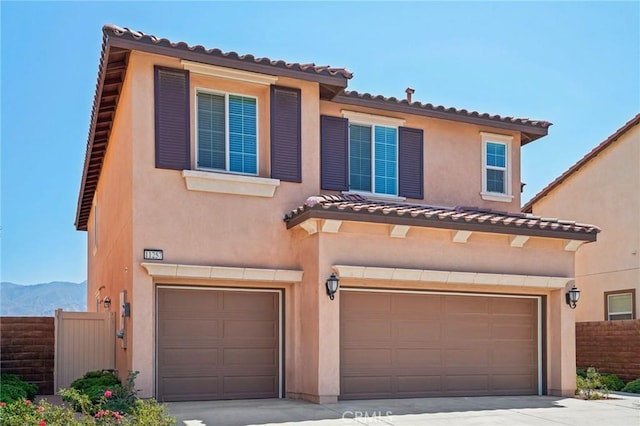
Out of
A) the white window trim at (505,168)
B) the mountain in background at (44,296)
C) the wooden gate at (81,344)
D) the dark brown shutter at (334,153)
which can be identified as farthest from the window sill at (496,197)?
the mountain in background at (44,296)

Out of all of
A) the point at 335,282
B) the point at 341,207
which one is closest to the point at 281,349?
the point at 335,282

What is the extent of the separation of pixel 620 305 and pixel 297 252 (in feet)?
40.7

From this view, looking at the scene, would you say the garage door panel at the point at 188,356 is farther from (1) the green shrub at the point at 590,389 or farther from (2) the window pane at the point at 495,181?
(2) the window pane at the point at 495,181

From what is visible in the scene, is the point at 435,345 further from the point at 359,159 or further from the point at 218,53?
the point at 218,53

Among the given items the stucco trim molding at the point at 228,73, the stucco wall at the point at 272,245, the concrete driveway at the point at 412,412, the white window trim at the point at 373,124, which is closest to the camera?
the concrete driveway at the point at 412,412

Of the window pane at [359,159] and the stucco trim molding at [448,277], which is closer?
the stucco trim molding at [448,277]

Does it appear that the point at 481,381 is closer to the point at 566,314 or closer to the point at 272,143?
the point at 566,314

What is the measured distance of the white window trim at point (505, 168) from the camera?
55.7 ft

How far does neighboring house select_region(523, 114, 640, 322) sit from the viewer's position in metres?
20.8

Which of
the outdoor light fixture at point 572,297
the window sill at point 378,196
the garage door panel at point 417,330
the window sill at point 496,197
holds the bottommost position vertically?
the garage door panel at point 417,330

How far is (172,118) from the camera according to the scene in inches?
519

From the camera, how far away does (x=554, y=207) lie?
24.2 m

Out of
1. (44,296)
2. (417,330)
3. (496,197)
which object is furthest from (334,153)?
(44,296)

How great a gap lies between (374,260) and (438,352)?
266 centimetres
